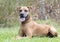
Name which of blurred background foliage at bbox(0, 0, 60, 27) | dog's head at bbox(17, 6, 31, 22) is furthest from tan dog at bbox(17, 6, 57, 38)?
blurred background foliage at bbox(0, 0, 60, 27)

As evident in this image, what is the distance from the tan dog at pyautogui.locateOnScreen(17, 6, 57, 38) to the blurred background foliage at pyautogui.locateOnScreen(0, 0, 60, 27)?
4.98 metres

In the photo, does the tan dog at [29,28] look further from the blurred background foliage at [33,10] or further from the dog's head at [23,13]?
the blurred background foliage at [33,10]

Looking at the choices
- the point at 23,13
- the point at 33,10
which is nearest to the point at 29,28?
the point at 23,13

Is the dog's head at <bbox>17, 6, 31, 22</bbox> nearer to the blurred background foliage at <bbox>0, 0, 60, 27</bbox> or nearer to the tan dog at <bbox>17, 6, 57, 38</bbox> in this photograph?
the tan dog at <bbox>17, 6, 57, 38</bbox>

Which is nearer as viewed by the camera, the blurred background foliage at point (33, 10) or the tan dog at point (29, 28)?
the tan dog at point (29, 28)

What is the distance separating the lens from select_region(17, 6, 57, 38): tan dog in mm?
9000

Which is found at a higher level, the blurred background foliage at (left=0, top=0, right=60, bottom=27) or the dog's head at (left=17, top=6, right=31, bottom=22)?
the dog's head at (left=17, top=6, right=31, bottom=22)

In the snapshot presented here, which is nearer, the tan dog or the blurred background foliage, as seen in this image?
the tan dog

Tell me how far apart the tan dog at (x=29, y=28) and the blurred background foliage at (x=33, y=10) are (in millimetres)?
4980

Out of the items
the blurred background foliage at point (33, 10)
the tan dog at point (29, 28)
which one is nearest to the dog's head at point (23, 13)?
the tan dog at point (29, 28)

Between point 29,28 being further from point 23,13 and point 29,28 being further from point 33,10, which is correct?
point 33,10

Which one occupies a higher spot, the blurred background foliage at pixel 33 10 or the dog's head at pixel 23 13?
the dog's head at pixel 23 13

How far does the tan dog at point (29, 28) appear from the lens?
29.5 ft

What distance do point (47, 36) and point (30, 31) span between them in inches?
25.2
